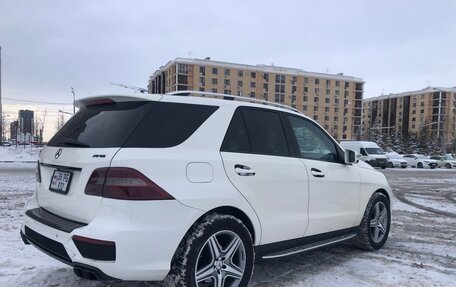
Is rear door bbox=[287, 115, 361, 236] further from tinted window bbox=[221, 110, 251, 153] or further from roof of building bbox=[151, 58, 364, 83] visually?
roof of building bbox=[151, 58, 364, 83]

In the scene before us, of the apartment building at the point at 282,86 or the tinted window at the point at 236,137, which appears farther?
the apartment building at the point at 282,86

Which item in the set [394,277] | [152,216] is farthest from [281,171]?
[394,277]

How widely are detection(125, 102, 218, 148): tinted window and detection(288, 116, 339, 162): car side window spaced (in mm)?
1262

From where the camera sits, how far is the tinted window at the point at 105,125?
3162mm

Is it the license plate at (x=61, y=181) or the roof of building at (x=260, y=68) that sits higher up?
the roof of building at (x=260, y=68)

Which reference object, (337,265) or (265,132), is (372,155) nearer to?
(337,265)

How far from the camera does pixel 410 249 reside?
5574mm

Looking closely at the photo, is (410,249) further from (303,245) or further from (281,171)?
(281,171)

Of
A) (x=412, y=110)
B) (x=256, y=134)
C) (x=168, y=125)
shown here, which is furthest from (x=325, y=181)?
(x=412, y=110)

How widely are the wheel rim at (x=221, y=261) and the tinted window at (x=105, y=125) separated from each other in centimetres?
111

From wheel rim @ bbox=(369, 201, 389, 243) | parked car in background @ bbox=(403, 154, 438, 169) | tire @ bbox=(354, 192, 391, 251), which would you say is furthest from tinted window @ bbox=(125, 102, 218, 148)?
parked car in background @ bbox=(403, 154, 438, 169)

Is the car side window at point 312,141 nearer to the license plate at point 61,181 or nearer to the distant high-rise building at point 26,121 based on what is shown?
the license plate at point 61,181

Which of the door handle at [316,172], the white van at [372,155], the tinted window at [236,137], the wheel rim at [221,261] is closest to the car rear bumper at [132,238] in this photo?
the wheel rim at [221,261]

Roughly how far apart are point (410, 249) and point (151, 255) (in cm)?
417
